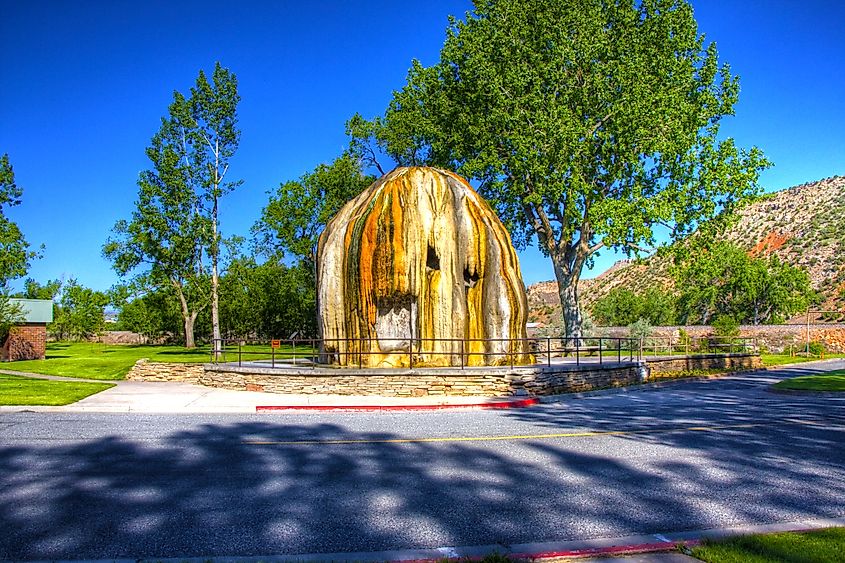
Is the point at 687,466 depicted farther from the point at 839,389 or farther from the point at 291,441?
the point at 839,389

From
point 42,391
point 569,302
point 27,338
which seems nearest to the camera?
point 42,391

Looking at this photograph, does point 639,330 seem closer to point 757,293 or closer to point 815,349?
point 815,349

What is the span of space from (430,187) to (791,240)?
91.4m

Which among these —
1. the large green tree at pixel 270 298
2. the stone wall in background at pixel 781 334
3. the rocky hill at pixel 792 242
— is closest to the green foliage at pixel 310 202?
the large green tree at pixel 270 298

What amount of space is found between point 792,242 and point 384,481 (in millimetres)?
101971

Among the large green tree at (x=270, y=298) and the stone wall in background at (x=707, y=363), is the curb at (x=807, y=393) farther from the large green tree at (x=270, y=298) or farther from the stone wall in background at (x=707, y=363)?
the large green tree at (x=270, y=298)

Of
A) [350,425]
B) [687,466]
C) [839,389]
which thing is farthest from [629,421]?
[839,389]

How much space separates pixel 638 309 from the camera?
278 feet

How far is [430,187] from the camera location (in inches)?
826

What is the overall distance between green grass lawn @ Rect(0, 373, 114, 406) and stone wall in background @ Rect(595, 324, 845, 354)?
39.6 meters

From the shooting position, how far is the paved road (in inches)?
239

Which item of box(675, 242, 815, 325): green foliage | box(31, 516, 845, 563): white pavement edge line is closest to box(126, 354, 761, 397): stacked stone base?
box(31, 516, 845, 563): white pavement edge line

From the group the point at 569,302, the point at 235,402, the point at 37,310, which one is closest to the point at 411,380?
the point at 235,402

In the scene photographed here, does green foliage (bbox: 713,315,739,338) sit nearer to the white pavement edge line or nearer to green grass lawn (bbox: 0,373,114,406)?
green grass lawn (bbox: 0,373,114,406)
